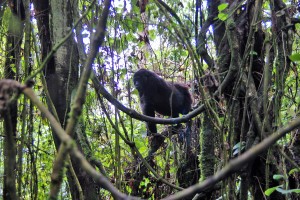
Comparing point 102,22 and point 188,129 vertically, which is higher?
point 102,22

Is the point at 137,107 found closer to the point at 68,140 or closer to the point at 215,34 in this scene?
the point at 215,34

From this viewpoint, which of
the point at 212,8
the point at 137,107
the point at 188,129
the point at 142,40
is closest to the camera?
the point at 212,8

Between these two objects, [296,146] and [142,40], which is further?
[142,40]

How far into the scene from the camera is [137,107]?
6.64 m

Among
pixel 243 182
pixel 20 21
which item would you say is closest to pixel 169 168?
pixel 243 182

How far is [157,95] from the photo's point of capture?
258 inches

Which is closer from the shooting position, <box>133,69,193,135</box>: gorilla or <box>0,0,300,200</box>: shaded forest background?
<box>0,0,300,200</box>: shaded forest background

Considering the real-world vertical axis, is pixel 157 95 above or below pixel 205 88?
above

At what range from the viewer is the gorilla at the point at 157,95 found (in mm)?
6422

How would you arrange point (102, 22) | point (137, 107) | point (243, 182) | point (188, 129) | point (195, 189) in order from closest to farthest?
1. point (195, 189)
2. point (102, 22)
3. point (243, 182)
4. point (188, 129)
5. point (137, 107)

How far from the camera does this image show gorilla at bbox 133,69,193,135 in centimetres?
642

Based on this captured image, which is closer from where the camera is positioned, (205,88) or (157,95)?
(205,88)

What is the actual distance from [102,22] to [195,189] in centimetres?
38

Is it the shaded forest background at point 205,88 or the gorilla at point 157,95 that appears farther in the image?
the gorilla at point 157,95
